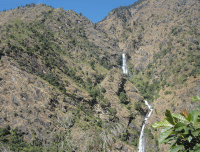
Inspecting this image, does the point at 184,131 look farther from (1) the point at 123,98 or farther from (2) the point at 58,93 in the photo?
(1) the point at 123,98

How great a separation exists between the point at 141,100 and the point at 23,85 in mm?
42175

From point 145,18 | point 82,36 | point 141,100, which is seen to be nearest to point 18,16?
point 82,36

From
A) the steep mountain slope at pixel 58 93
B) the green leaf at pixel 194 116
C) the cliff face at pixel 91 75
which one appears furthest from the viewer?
the cliff face at pixel 91 75

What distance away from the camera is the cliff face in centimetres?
2894

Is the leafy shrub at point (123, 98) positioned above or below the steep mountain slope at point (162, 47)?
Answer: below

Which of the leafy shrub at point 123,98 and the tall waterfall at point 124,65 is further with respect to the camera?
the tall waterfall at point 124,65

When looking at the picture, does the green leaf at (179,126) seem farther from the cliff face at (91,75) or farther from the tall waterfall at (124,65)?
the tall waterfall at (124,65)

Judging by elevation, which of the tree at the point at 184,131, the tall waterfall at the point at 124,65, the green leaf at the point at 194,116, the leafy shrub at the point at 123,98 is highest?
the tall waterfall at the point at 124,65

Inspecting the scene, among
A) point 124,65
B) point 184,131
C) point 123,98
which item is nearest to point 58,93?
point 123,98

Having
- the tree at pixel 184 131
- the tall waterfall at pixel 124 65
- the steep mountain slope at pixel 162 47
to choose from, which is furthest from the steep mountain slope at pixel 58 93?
the tall waterfall at pixel 124 65

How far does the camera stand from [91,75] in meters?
57.4

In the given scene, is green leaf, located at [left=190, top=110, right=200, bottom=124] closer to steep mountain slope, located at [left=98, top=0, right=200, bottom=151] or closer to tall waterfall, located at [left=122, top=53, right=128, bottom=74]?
steep mountain slope, located at [left=98, top=0, right=200, bottom=151]

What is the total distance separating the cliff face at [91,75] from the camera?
28938 millimetres

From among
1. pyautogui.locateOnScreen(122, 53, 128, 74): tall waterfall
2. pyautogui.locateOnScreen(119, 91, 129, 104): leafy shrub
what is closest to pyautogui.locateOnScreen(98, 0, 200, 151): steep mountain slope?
pyautogui.locateOnScreen(122, 53, 128, 74): tall waterfall
